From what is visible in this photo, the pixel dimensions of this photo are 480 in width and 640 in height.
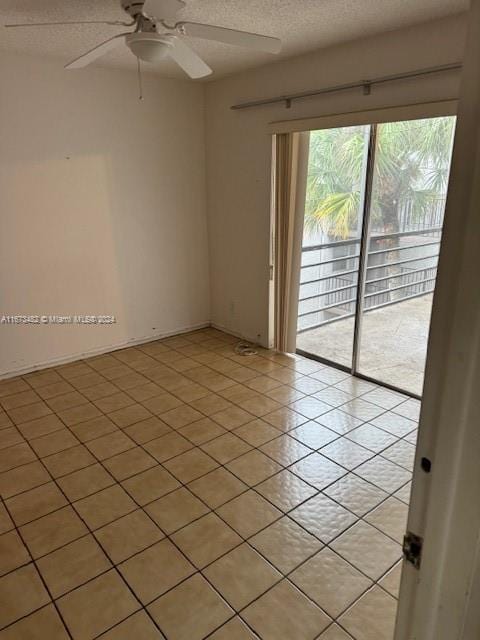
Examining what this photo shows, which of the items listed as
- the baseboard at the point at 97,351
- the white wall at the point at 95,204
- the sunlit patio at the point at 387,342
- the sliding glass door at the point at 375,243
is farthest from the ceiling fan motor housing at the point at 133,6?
the sunlit patio at the point at 387,342

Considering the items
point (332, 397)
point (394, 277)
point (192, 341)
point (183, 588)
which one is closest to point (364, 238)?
point (394, 277)

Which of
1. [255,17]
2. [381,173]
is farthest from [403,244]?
[255,17]

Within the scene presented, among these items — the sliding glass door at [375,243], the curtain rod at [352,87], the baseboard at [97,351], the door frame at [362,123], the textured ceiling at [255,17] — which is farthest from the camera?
the baseboard at [97,351]

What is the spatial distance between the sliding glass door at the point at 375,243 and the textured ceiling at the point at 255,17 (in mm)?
643

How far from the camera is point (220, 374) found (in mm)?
3721

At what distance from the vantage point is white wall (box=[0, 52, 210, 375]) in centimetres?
339

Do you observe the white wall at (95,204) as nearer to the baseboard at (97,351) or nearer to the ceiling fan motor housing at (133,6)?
the baseboard at (97,351)

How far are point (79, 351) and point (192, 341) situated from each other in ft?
3.57

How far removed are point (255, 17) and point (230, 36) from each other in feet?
1.96

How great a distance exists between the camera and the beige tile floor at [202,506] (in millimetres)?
1692

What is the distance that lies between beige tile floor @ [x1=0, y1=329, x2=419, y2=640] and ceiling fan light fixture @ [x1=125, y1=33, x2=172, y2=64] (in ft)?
7.05

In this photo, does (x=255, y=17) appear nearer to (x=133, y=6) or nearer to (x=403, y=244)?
(x=133, y=6)

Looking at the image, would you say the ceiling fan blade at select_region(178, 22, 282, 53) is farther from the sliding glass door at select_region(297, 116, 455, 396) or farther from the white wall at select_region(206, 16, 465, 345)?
the sliding glass door at select_region(297, 116, 455, 396)

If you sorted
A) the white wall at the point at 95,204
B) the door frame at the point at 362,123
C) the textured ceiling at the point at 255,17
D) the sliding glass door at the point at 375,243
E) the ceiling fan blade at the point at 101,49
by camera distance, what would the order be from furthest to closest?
the white wall at the point at 95,204
the sliding glass door at the point at 375,243
the door frame at the point at 362,123
the textured ceiling at the point at 255,17
the ceiling fan blade at the point at 101,49
